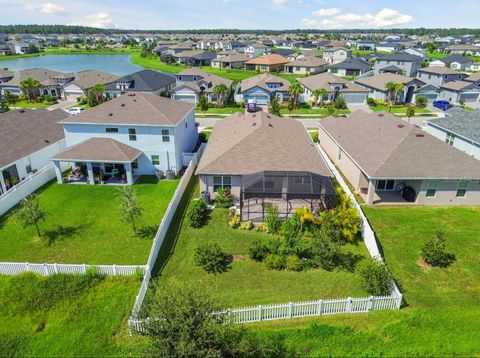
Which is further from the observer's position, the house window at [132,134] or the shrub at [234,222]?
the house window at [132,134]

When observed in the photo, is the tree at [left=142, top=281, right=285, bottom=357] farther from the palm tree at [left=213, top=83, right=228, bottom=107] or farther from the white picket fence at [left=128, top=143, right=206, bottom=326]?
the palm tree at [left=213, top=83, right=228, bottom=107]

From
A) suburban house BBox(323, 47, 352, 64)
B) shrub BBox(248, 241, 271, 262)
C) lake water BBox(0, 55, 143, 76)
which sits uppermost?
suburban house BBox(323, 47, 352, 64)

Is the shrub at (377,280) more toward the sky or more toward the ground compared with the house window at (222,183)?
more toward the ground

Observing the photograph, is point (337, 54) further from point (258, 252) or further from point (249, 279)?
point (249, 279)

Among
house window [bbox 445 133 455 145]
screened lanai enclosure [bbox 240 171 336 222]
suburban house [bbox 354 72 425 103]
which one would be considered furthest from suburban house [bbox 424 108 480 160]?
suburban house [bbox 354 72 425 103]

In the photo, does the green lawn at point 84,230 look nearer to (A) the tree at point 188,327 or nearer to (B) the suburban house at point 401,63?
(A) the tree at point 188,327

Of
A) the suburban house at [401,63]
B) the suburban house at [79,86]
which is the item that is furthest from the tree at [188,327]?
the suburban house at [401,63]
